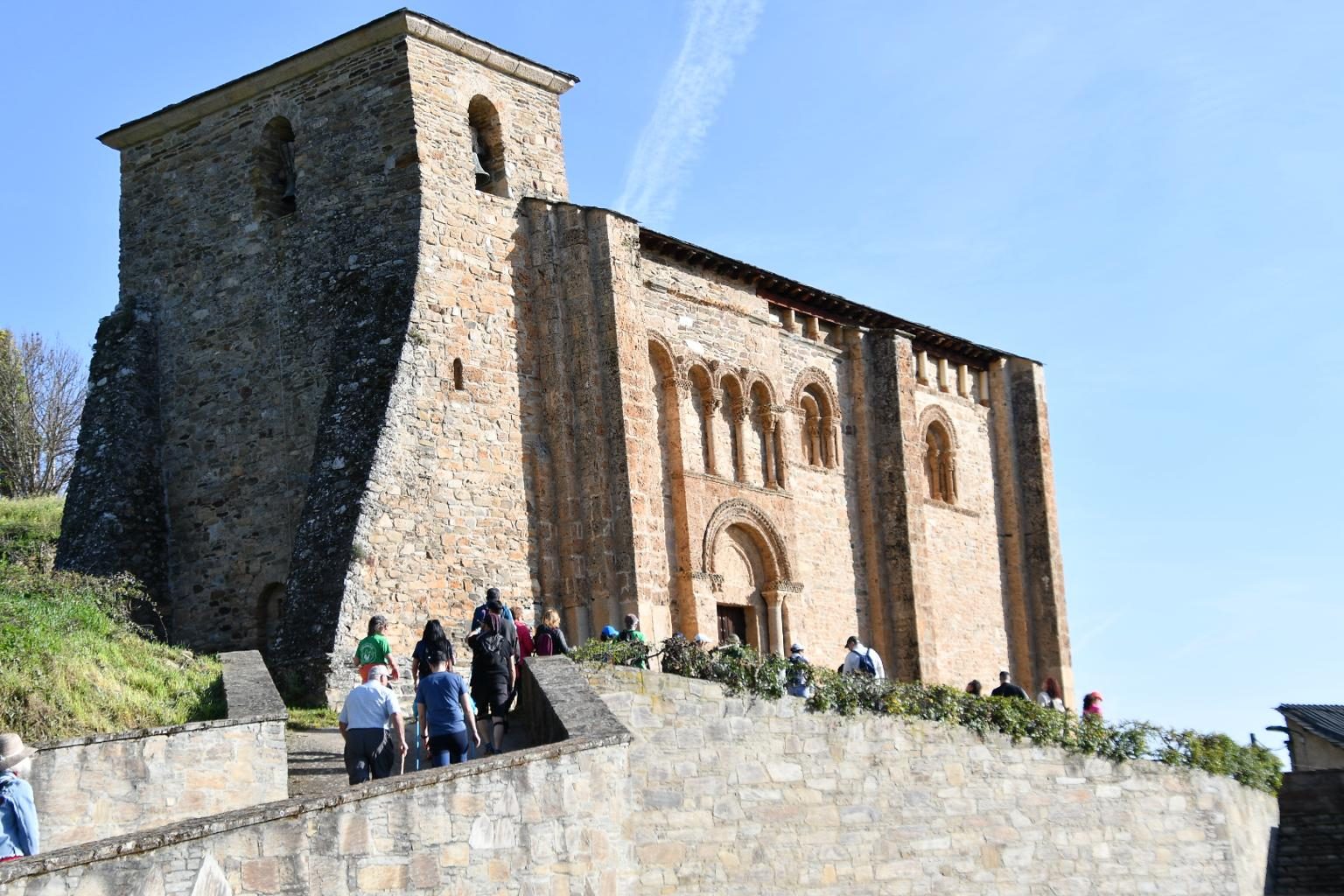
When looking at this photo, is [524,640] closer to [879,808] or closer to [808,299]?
[879,808]

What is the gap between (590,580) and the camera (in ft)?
81.4

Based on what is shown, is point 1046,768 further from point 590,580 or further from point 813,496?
point 813,496

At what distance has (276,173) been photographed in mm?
26141

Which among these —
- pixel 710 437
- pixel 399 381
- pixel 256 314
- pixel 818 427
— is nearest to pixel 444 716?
pixel 399 381

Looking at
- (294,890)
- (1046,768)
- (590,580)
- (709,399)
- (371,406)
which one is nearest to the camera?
(294,890)

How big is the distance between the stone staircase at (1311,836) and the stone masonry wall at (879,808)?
2.14m

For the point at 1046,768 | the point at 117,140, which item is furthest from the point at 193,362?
the point at 1046,768

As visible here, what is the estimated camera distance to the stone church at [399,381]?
76.7 ft

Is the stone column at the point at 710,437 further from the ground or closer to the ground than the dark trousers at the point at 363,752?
further from the ground

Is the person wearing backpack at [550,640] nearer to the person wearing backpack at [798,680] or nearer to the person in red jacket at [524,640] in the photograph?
the person in red jacket at [524,640]

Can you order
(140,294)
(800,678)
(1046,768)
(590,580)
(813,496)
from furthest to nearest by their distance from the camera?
1. (813,496)
2. (140,294)
3. (590,580)
4. (1046,768)
5. (800,678)

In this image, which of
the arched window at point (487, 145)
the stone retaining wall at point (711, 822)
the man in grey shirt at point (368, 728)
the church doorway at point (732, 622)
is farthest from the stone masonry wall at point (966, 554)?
the man in grey shirt at point (368, 728)

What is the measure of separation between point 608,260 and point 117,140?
779 cm

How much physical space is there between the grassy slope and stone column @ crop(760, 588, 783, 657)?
10600 mm
